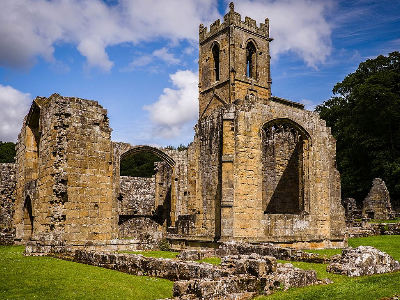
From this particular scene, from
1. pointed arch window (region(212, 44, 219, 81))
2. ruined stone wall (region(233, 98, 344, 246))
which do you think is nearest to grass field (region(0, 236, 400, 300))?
Answer: ruined stone wall (region(233, 98, 344, 246))

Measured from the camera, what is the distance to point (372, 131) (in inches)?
1339

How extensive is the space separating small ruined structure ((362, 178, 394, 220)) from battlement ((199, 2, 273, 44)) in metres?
19.8

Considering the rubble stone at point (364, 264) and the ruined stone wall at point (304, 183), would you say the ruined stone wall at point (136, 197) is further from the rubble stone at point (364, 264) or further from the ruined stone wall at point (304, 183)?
the rubble stone at point (364, 264)

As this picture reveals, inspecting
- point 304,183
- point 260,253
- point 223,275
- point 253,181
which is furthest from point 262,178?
point 223,275

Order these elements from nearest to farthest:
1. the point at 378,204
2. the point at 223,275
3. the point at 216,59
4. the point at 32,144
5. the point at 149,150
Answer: the point at 223,275 → the point at 32,144 → the point at 149,150 → the point at 378,204 → the point at 216,59

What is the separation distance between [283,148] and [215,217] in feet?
17.6

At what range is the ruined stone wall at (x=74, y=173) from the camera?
42.1ft

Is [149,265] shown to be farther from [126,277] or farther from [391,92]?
[391,92]

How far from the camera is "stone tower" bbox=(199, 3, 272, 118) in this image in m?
38.9

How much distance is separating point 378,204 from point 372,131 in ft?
28.9

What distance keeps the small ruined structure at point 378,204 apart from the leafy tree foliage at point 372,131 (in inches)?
110

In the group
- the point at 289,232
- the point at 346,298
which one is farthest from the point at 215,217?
the point at 346,298

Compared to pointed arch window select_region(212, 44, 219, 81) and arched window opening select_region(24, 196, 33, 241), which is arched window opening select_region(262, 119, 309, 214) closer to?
arched window opening select_region(24, 196, 33, 241)

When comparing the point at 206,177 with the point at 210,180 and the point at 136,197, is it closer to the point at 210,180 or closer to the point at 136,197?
the point at 210,180
